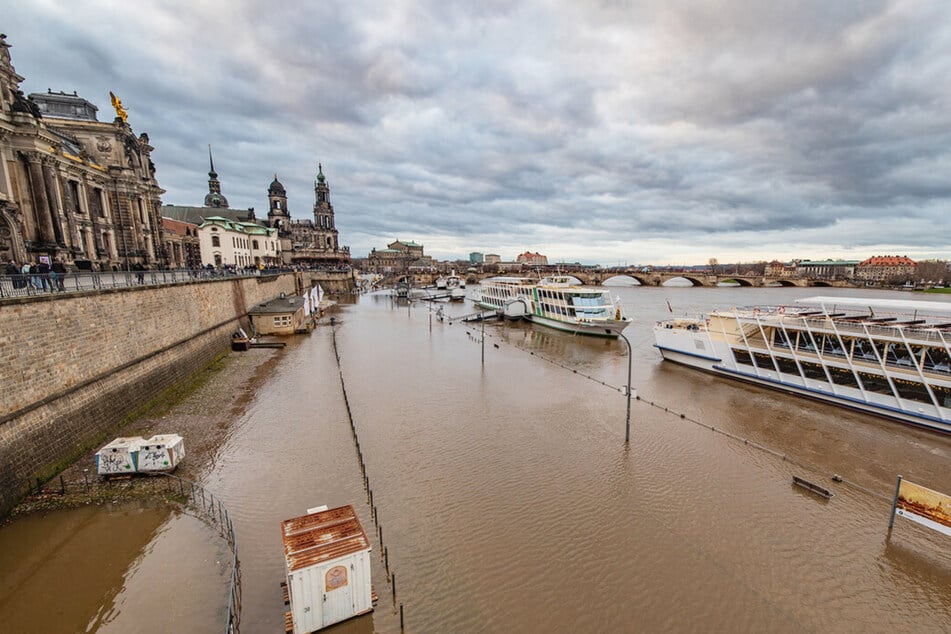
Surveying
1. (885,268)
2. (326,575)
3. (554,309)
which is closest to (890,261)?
(885,268)

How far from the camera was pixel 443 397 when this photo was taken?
2505cm

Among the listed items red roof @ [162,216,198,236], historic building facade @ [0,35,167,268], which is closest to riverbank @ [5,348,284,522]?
historic building facade @ [0,35,167,268]

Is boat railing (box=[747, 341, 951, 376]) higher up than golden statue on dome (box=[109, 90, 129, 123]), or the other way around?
golden statue on dome (box=[109, 90, 129, 123])

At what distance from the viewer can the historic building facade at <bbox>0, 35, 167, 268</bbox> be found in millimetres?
30094

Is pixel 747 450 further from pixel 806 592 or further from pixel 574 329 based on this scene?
pixel 574 329

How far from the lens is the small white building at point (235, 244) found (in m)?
81.3

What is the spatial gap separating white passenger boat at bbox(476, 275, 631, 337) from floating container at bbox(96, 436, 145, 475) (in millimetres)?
40461

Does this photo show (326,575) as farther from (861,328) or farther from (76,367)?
(861,328)

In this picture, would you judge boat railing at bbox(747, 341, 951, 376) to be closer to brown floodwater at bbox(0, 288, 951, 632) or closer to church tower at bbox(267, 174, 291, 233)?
brown floodwater at bbox(0, 288, 951, 632)

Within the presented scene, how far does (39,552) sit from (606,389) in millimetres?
27104

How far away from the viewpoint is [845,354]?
22.8 m

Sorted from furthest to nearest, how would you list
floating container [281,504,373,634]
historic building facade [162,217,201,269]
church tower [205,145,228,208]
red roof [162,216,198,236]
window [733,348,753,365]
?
church tower [205,145,228,208] < red roof [162,216,198,236] < historic building facade [162,217,201,269] < window [733,348,753,365] < floating container [281,504,373,634]

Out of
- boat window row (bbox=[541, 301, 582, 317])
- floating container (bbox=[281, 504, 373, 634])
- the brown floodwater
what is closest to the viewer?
floating container (bbox=[281, 504, 373, 634])

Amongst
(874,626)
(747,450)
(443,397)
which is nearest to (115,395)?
(443,397)
